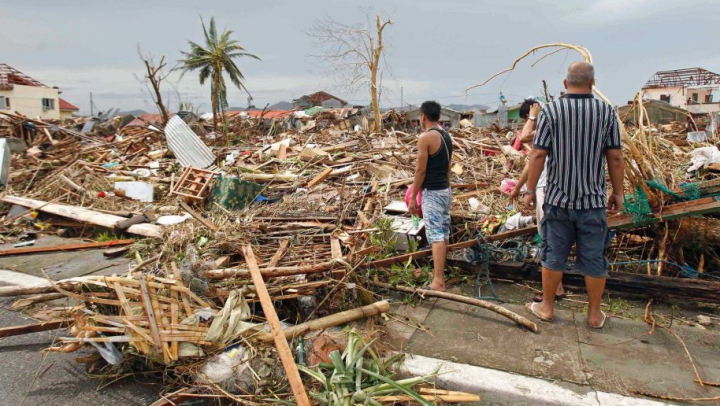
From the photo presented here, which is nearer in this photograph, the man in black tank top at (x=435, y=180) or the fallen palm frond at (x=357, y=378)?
the fallen palm frond at (x=357, y=378)

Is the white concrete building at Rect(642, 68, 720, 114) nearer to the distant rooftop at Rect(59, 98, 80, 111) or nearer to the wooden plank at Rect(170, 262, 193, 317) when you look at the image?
the wooden plank at Rect(170, 262, 193, 317)

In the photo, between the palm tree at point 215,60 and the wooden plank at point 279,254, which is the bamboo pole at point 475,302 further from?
the palm tree at point 215,60

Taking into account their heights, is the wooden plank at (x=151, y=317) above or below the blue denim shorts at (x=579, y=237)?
below

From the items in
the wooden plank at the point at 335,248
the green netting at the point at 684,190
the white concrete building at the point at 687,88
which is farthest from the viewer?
the white concrete building at the point at 687,88

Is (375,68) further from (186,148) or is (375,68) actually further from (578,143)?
(578,143)

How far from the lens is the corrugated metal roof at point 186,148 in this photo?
1112 cm

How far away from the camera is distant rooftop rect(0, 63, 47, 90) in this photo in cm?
4388

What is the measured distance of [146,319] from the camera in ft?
9.99

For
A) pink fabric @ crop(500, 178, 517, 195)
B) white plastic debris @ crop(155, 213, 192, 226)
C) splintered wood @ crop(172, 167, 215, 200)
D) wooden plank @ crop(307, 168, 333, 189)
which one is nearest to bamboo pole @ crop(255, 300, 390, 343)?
pink fabric @ crop(500, 178, 517, 195)

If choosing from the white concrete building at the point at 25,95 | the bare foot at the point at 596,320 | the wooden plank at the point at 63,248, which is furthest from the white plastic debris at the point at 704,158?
the white concrete building at the point at 25,95

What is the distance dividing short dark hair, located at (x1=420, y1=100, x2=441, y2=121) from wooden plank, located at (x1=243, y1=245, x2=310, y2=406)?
2.20 meters

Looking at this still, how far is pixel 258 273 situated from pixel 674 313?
3.55m

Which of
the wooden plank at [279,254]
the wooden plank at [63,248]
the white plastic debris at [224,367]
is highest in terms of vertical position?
the wooden plank at [279,254]

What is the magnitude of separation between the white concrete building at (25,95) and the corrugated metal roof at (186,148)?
1599 inches
